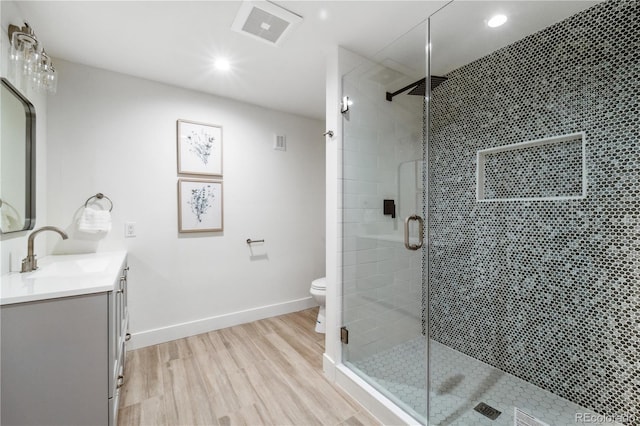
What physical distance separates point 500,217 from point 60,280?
2.70m

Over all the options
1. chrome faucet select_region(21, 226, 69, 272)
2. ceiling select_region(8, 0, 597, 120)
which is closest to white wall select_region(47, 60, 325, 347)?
ceiling select_region(8, 0, 597, 120)

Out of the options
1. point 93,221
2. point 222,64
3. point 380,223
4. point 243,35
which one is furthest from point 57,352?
point 222,64

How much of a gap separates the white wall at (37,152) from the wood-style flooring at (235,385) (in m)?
1.09

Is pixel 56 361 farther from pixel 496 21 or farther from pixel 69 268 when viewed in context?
pixel 496 21

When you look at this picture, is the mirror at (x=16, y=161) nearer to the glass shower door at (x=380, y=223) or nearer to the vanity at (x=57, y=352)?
the vanity at (x=57, y=352)

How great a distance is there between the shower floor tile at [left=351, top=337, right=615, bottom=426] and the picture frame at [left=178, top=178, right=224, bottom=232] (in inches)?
73.0

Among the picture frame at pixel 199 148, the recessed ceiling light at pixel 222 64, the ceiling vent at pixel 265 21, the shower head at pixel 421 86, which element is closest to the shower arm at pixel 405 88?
the shower head at pixel 421 86

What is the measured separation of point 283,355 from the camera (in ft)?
7.38

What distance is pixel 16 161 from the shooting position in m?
1.54

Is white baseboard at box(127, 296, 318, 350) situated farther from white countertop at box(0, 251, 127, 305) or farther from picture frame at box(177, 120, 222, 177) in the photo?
picture frame at box(177, 120, 222, 177)

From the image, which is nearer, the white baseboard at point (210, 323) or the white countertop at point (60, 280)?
the white countertop at point (60, 280)

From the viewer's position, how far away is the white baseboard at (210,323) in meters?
2.38

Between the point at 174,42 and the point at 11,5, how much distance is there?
2.61 feet

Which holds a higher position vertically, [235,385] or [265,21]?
[265,21]
